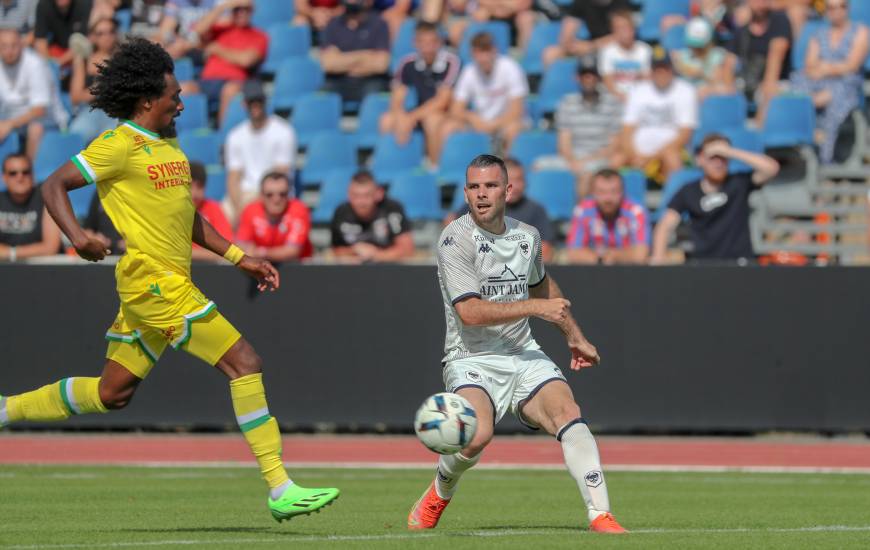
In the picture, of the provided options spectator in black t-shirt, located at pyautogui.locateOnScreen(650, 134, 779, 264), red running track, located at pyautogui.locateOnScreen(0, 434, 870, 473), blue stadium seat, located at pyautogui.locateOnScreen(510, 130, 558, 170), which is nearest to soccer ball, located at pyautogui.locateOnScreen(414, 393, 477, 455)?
red running track, located at pyautogui.locateOnScreen(0, 434, 870, 473)

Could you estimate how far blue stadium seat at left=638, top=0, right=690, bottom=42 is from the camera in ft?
66.8

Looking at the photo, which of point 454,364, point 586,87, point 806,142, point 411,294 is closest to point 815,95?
point 806,142

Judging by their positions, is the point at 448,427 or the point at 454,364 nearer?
the point at 448,427

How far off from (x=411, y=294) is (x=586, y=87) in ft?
13.5

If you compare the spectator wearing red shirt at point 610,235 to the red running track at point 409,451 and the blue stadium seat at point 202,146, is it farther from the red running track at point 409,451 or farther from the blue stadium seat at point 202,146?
the blue stadium seat at point 202,146

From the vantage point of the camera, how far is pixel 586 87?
58.4ft

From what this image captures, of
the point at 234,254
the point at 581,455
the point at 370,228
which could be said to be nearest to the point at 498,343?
the point at 581,455

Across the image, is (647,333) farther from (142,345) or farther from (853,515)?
(142,345)

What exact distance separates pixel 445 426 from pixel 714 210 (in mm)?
8285

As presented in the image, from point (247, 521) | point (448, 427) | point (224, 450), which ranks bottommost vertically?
point (224, 450)

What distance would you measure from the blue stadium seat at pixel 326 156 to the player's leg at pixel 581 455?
35.1 ft

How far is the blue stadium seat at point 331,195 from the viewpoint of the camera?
18.0m

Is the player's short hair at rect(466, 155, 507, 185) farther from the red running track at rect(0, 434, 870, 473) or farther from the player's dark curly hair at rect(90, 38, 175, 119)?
the red running track at rect(0, 434, 870, 473)

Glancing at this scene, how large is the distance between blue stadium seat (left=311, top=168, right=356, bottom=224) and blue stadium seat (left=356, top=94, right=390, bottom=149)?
1.05m
